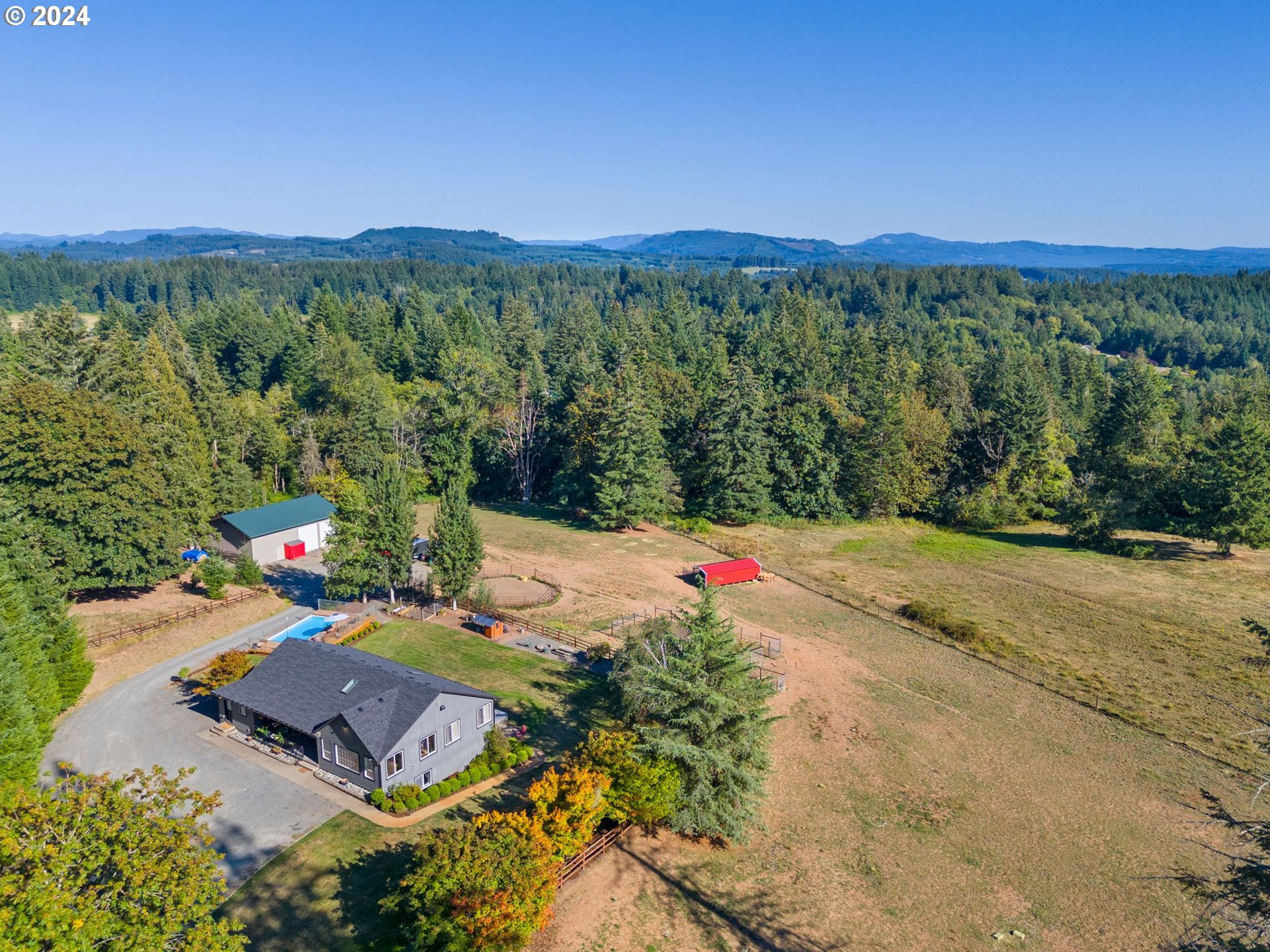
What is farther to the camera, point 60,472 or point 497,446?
point 497,446

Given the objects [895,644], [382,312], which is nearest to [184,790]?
[895,644]

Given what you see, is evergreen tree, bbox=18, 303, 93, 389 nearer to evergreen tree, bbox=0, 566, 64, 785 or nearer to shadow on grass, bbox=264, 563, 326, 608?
shadow on grass, bbox=264, 563, 326, 608

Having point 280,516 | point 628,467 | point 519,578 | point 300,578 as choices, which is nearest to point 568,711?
point 519,578

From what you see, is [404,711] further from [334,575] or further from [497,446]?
[497,446]

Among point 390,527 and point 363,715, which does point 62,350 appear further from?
point 363,715

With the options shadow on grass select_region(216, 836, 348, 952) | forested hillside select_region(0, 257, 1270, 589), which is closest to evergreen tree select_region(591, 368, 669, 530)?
forested hillside select_region(0, 257, 1270, 589)
